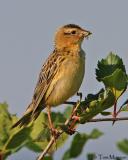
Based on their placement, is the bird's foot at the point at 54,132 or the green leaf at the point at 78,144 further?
the bird's foot at the point at 54,132

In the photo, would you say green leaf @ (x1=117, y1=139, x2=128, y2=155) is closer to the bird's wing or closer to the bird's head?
the bird's wing

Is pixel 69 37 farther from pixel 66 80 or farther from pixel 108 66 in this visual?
pixel 108 66

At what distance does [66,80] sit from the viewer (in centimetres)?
697

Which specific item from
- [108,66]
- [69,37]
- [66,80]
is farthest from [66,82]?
[108,66]

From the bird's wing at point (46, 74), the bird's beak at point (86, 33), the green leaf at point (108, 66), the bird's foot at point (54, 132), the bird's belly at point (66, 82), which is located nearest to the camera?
the bird's foot at point (54, 132)

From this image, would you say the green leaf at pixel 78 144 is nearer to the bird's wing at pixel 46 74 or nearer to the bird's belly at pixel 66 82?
the bird's belly at pixel 66 82

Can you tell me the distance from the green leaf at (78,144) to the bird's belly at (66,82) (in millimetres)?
3705

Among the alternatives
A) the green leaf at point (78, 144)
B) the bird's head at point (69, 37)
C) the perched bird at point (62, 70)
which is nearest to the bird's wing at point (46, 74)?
the perched bird at point (62, 70)

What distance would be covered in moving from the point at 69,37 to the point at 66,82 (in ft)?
3.18

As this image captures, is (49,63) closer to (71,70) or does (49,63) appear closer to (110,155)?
(71,70)

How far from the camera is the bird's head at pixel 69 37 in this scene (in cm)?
751

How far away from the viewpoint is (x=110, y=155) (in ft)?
10.8

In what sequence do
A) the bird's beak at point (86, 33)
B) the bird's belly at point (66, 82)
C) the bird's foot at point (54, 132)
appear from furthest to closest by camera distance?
the bird's beak at point (86, 33) → the bird's belly at point (66, 82) → the bird's foot at point (54, 132)

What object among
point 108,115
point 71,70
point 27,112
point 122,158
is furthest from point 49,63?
point 122,158
